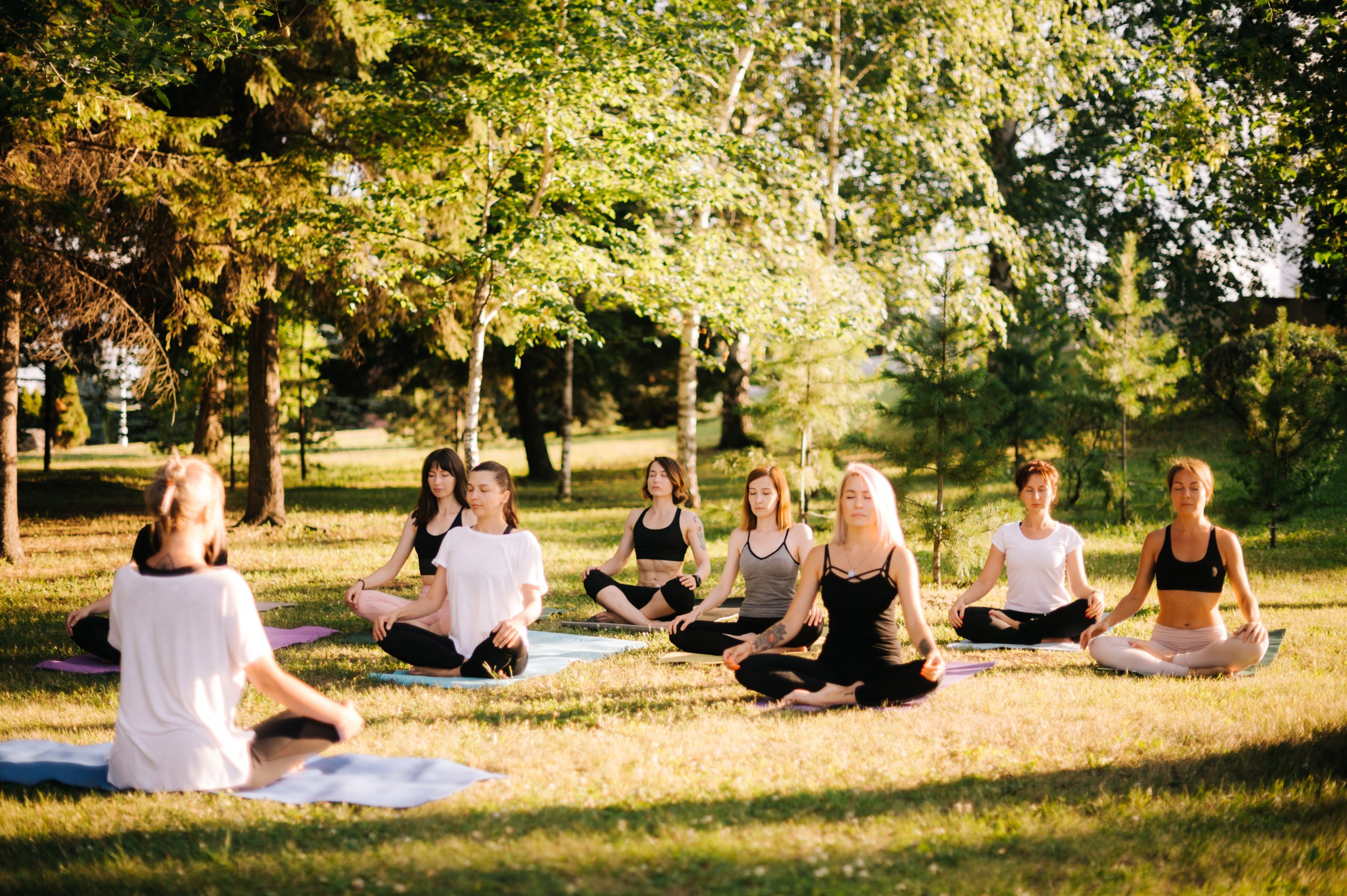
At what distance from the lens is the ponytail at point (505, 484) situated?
697 centimetres

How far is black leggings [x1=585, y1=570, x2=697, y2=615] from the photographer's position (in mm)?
9094

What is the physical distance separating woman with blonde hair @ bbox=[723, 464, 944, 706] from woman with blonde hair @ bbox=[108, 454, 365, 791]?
107 inches

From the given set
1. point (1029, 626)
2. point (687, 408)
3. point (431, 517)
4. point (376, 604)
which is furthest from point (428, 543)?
point (687, 408)

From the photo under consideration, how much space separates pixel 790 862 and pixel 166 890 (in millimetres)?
2335

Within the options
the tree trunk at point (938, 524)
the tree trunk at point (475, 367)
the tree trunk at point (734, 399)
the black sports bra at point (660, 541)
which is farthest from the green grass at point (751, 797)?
the tree trunk at point (734, 399)

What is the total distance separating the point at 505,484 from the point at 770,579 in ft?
7.19

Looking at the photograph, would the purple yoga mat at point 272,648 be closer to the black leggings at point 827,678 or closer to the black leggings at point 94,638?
the black leggings at point 94,638

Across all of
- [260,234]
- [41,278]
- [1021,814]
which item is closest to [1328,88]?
[1021,814]

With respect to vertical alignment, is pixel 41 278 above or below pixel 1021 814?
above

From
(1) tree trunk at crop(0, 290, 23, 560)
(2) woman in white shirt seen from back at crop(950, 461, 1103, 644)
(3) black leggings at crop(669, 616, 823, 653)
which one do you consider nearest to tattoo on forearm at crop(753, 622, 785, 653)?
(3) black leggings at crop(669, 616, 823, 653)

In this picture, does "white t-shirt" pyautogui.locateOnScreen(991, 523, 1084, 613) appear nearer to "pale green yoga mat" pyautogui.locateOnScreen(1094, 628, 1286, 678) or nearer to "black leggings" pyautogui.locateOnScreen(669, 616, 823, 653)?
"pale green yoga mat" pyautogui.locateOnScreen(1094, 628, 1286, 678)

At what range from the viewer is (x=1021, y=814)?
453 centimetres

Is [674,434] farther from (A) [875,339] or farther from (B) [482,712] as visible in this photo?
(B) [482,712]

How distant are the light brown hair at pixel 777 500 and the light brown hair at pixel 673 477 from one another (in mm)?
1208
